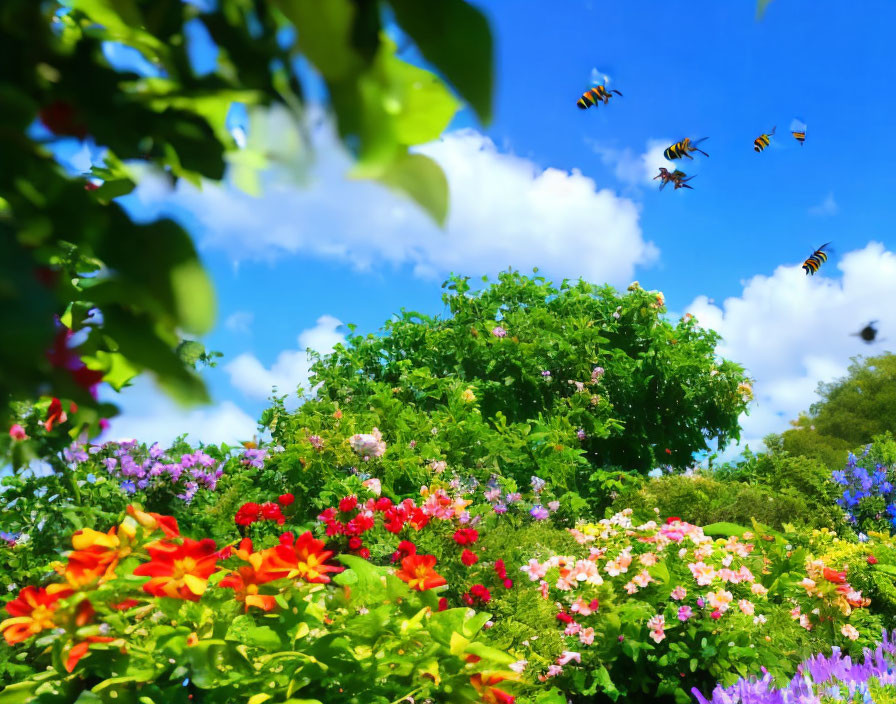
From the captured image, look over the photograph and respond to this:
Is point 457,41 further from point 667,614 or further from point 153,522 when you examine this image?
point 667,614

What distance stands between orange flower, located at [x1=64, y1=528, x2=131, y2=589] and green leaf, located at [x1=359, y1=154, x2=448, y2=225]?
2371 millimetres

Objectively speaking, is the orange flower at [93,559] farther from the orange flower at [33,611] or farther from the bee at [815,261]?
the bee at [815,261]

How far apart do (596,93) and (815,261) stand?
13.3ft

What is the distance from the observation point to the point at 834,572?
4832 mm

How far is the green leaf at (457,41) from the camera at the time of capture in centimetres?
76

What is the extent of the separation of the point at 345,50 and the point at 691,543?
452 cm

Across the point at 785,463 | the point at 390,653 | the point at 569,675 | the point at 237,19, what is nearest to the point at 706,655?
the point at 569,675

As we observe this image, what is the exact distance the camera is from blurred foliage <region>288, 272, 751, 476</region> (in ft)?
32.2

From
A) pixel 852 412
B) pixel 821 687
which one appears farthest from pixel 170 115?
pixel 852 412

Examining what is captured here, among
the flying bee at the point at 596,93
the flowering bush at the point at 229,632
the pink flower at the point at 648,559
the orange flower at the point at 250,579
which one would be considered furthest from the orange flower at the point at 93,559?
the flying bee at the point at 596,93

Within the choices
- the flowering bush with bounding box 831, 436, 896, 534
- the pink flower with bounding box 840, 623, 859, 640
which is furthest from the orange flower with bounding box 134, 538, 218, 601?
the flowering bush with bounding box 831, 436, 896, 534

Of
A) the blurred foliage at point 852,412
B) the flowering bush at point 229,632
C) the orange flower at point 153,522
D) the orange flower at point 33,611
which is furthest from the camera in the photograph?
the blurred foliage at point 852,412

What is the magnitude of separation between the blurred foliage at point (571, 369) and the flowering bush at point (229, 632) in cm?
576

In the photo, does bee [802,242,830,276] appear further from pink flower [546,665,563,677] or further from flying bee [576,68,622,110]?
pink flower [546,665,563,677]
